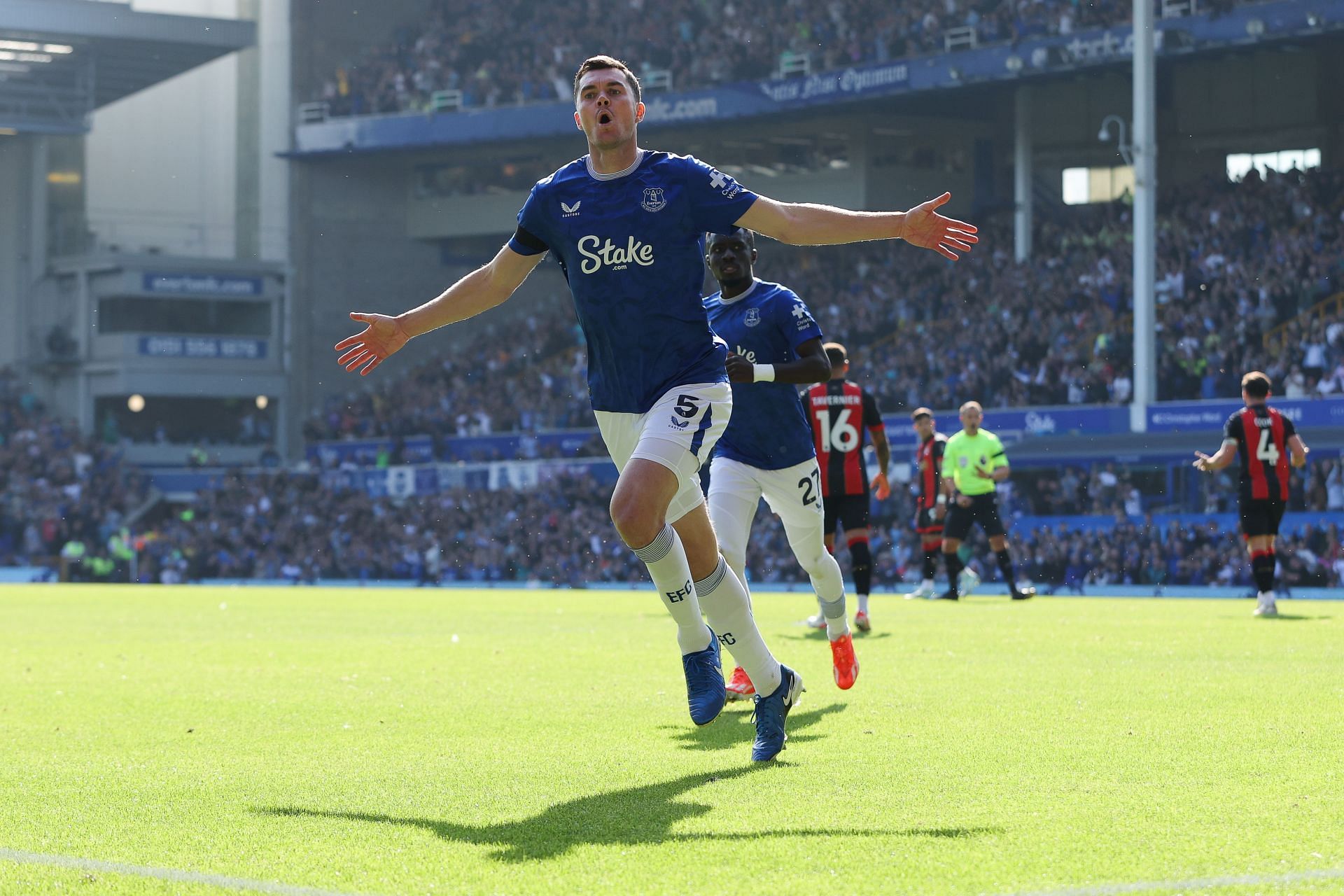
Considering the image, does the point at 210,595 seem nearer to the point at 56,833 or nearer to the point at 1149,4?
the point at 1149,4

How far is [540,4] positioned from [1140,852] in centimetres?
4821

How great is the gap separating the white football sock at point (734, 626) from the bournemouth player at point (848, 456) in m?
7.20

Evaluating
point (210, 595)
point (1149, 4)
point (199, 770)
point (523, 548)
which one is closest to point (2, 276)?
point (523, 548)

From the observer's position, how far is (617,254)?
6.06 metres

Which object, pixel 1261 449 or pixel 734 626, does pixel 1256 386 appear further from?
pixel 734 626

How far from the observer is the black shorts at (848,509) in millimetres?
13516

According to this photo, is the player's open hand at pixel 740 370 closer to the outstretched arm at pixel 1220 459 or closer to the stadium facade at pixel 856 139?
the outstretched arm at pixel 1220 459

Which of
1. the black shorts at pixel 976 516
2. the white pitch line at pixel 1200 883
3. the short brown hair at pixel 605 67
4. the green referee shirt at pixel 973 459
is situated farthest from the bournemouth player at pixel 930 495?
the white pitch line at pixel 1200 883

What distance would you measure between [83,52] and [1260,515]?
141 feet

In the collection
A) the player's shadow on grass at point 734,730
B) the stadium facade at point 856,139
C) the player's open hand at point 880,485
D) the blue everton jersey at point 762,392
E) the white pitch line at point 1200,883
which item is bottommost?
the player's shadow on grass at point 734,730

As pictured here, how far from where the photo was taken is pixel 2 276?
53.4 meters

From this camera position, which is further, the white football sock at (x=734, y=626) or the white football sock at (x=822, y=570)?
the white football sock at (x=822, y=570)

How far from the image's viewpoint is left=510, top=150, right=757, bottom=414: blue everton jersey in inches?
239

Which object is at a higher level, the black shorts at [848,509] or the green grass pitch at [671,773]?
the black shorts at [848,509]
